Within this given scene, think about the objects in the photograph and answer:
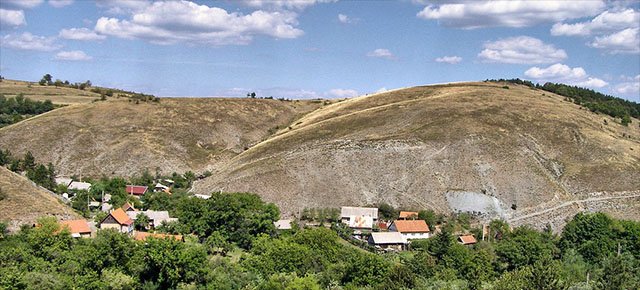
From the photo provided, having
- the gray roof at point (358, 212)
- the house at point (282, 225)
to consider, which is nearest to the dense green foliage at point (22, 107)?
the house at point (282, 225)

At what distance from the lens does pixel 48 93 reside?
570 ft

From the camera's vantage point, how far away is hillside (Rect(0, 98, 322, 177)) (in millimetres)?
112312

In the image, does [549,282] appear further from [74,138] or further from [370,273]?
[74,138]

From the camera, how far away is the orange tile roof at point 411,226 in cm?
7680

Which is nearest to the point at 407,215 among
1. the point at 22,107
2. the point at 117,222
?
the point at 117,222

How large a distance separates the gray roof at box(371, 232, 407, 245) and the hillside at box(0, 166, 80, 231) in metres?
34.7

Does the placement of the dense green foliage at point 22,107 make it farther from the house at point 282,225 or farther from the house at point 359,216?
the house at point 359,216

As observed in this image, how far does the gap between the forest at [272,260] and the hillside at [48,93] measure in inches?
4286

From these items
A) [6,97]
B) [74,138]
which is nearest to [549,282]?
[74,138]

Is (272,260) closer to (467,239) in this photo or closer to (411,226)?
(411,226)

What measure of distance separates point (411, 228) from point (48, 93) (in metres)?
133

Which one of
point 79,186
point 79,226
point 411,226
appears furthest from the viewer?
point 79,186

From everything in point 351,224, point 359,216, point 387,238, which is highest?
point 359,216

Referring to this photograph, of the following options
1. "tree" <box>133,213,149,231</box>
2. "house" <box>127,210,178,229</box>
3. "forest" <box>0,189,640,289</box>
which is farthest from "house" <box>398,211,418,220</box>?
"tree" <box>133,213,149,231</box>
